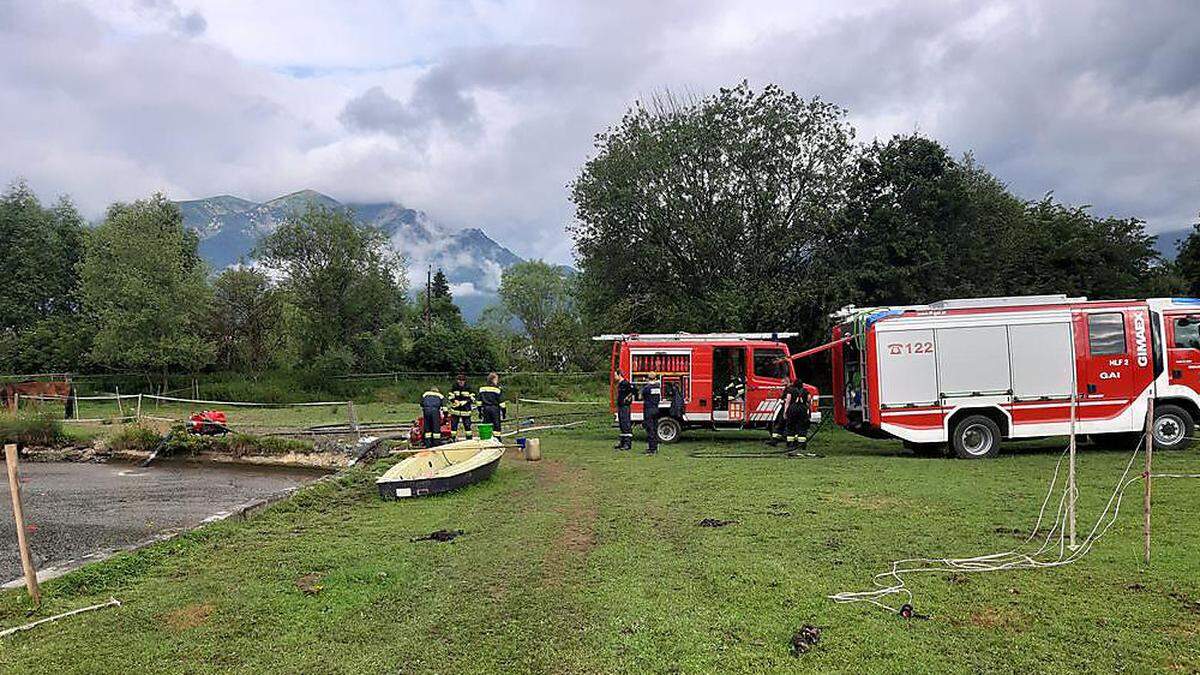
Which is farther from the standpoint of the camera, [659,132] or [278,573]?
[659,132]

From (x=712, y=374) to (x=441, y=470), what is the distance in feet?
28.5

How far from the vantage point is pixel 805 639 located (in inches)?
202

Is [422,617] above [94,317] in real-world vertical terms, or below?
below

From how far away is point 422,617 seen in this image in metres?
5.97

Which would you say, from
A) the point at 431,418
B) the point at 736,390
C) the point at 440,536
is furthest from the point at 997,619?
the point at 736,390

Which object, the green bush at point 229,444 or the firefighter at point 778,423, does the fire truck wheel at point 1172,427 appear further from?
the green bush at point 229,444

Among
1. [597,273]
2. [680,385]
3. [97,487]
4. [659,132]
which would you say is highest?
[659,132]

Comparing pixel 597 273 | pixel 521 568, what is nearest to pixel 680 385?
pixel 597 273

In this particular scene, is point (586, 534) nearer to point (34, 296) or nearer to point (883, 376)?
point (883, 376)

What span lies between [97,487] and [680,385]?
1266 centimetres

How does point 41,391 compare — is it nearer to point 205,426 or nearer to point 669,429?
point 205,426

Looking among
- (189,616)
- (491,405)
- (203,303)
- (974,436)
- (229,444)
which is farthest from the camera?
(203,303)

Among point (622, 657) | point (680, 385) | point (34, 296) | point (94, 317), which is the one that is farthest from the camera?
point (34, 296)

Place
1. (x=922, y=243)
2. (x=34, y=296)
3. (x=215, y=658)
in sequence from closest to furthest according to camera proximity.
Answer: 1. (x=215, y=658)
2. (x=922, y=243)
3. (x=34, y=296)
